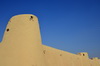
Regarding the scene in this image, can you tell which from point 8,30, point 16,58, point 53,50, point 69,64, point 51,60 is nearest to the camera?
point 16,58

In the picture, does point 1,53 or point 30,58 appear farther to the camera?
point 1,53

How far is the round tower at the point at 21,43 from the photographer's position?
7715 mm

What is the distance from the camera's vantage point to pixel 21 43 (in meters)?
8.16

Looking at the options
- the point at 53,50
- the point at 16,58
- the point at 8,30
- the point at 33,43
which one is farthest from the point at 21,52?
the point at 53,50

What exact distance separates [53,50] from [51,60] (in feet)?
4.82

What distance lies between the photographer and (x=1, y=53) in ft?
27.5

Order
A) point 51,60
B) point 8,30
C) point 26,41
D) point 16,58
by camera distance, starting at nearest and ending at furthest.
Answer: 1. point 16,58
2. point 26,41
3. point 8,30
4. point 51,60

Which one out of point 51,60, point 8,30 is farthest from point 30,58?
point 51,60

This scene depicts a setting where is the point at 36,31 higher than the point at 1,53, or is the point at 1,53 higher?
the point at 36,31

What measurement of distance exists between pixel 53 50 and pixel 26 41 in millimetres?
5957

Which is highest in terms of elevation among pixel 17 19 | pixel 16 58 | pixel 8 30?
pixel 17 19

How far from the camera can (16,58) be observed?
7.70m

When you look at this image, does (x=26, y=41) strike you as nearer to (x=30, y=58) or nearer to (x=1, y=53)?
(x=30, y=58)

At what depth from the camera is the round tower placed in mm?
7715
